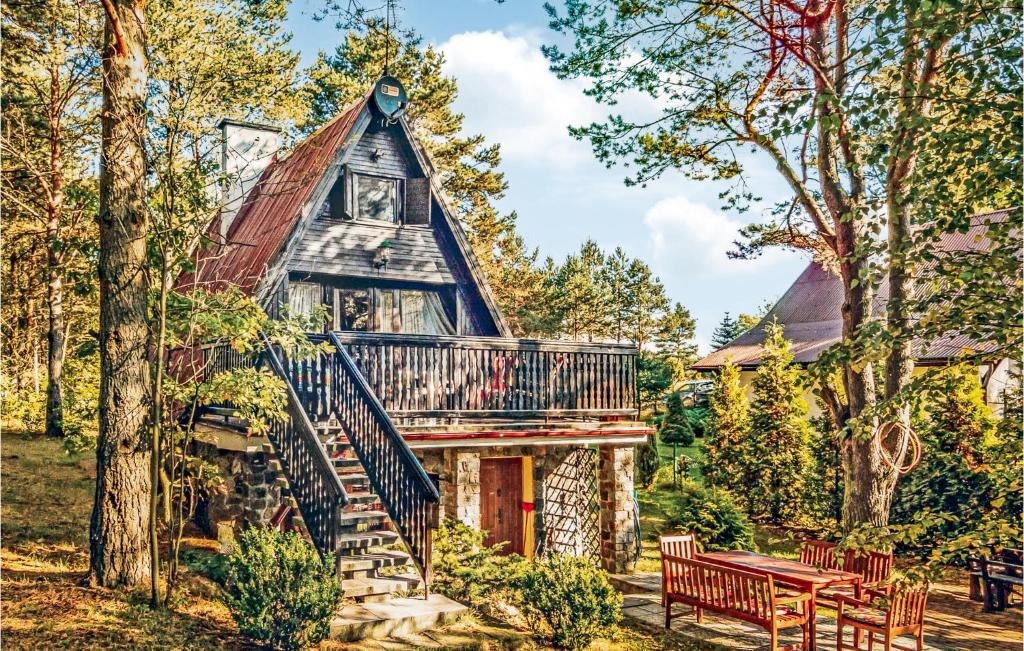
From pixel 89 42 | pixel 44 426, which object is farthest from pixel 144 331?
pixel 44 426

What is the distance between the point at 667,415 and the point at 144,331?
22176 mm

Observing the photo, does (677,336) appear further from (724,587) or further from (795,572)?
(724,587)

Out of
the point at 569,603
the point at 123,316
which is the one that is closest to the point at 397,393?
the point at 123,316

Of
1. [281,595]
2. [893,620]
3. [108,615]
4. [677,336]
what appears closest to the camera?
[281,595]

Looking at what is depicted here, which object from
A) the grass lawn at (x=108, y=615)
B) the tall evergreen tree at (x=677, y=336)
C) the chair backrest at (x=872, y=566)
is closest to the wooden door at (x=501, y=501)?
the grass lawn at (x=108, y=615)

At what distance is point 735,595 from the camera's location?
29.7 ft

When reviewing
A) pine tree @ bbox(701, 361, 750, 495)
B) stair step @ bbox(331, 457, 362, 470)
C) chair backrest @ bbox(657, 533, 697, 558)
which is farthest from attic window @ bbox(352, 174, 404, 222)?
pine tree @ bbox(701, 361, 750, 495)

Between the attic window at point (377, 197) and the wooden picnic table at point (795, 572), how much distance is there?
8500 mm

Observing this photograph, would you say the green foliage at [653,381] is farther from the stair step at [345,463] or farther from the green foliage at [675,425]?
the stair step at [345,463]

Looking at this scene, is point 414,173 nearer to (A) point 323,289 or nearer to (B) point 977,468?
(A) point 323,289

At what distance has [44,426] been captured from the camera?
21.2m

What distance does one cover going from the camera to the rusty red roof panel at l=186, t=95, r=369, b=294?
1389cm

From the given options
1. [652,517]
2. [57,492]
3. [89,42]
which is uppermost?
[89,42]

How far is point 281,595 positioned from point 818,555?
705 centimetres
